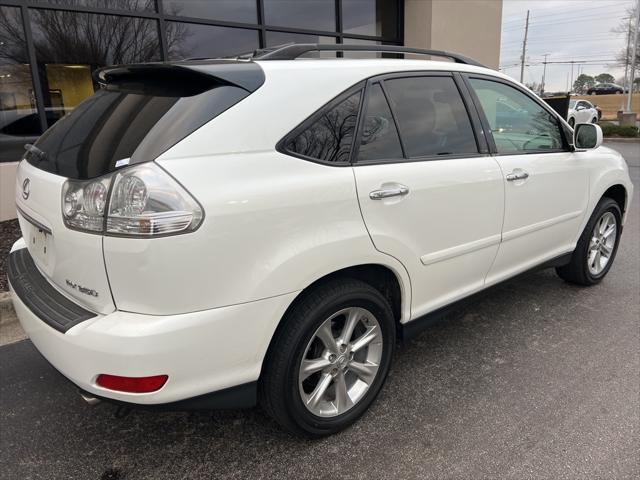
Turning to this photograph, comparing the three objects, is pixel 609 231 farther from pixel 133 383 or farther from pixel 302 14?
pixel 302 14

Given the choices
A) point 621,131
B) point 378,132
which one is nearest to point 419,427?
point 378,132

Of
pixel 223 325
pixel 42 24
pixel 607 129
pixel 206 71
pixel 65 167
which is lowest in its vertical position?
pixel 607 129

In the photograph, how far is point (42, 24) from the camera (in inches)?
247

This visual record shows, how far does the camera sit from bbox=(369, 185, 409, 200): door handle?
227cm

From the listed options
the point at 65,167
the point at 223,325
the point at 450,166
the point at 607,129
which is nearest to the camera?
the point at 223,325

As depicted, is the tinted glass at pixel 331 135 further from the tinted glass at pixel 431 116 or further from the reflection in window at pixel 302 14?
the reflection in window at pixel 302 14

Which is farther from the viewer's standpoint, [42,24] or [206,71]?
[42,24]

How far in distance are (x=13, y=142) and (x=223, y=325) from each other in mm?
5656

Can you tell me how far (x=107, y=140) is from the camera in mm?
1984

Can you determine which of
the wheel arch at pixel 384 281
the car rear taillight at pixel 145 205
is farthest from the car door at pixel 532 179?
the car rear taillight at pixel 145 205

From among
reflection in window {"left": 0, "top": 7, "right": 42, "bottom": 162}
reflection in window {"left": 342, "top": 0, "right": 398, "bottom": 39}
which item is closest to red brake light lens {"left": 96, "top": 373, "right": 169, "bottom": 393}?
reflection in window {"left": 0, "top": 7, "right": 42, "bottom": 162}

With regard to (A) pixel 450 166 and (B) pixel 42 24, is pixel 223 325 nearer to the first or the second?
(A) pixel 450 166

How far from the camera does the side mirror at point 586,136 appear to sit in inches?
143

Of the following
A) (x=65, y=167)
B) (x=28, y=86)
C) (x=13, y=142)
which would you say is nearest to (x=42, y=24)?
(x=28, y=86)
